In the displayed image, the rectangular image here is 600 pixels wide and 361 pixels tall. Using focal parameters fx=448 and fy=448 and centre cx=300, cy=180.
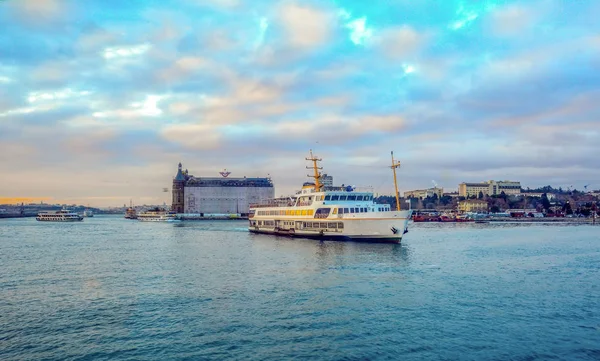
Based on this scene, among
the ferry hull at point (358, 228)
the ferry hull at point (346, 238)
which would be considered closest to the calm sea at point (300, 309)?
the ferry hull at point (358, 228)

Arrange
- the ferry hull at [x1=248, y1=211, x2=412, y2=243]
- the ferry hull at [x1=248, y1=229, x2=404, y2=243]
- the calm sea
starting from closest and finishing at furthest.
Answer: the calm sea < the ferry hull at [x1=248, y1=211, x2=412, y2=243] < the ferry hull at [x1=248, y1=229, x2=404, y2=243]

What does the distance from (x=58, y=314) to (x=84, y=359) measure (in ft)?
26.7

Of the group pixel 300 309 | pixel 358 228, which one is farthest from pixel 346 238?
pixel 300 309

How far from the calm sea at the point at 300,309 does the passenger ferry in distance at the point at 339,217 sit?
15707 mm

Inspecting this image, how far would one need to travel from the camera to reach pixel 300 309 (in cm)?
2703

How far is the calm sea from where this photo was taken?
2034cm

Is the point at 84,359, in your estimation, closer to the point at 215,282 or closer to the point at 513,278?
the point at 215,282

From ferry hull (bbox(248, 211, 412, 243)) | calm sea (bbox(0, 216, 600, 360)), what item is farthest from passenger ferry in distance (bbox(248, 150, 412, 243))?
calm sea (bbox(0, 216, 600, 360))

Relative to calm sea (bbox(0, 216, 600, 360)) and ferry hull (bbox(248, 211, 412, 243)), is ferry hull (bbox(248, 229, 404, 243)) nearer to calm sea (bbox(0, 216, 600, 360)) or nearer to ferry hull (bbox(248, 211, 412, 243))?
ferry hull (bbox(248, 211, 412, 243))

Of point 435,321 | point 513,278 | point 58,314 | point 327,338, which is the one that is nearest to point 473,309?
point 435,321

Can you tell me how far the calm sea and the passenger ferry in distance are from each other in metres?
15.7

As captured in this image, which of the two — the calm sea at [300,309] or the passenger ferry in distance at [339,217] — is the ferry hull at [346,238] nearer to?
the passenger ferry in distance at [339,217]

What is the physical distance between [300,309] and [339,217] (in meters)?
42.8

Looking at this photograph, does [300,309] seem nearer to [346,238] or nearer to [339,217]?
[346,238]
